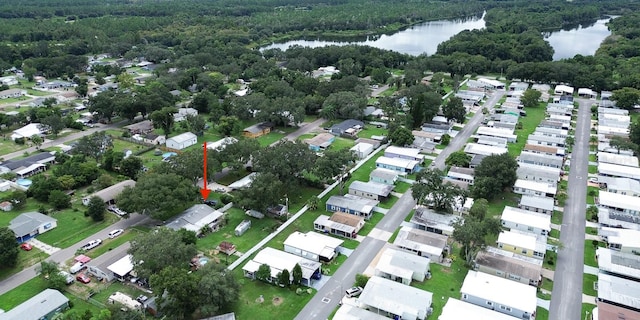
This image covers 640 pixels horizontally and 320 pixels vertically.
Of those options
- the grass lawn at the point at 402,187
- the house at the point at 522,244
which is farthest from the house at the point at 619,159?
the grass lawn at the point at 402,187

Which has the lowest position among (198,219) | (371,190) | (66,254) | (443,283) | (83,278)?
(443,283)

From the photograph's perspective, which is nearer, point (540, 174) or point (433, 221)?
point (433, 221)

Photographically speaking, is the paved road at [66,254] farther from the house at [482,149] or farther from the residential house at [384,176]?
the house at [482,149]

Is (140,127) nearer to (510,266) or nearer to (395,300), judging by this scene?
(395,300)

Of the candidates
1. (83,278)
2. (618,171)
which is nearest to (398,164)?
(618,171)

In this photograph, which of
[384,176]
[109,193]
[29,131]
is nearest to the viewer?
[109,193]

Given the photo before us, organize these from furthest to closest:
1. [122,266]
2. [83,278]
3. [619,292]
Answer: [122,266]
[83,278]
[619,292]

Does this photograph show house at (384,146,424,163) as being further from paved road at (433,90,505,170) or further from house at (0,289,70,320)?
house at (0,289,70,320)

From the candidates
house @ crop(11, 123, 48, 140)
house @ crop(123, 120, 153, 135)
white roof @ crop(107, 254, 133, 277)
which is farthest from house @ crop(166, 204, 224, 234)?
house @ crop(11, 123, 48, 140)
